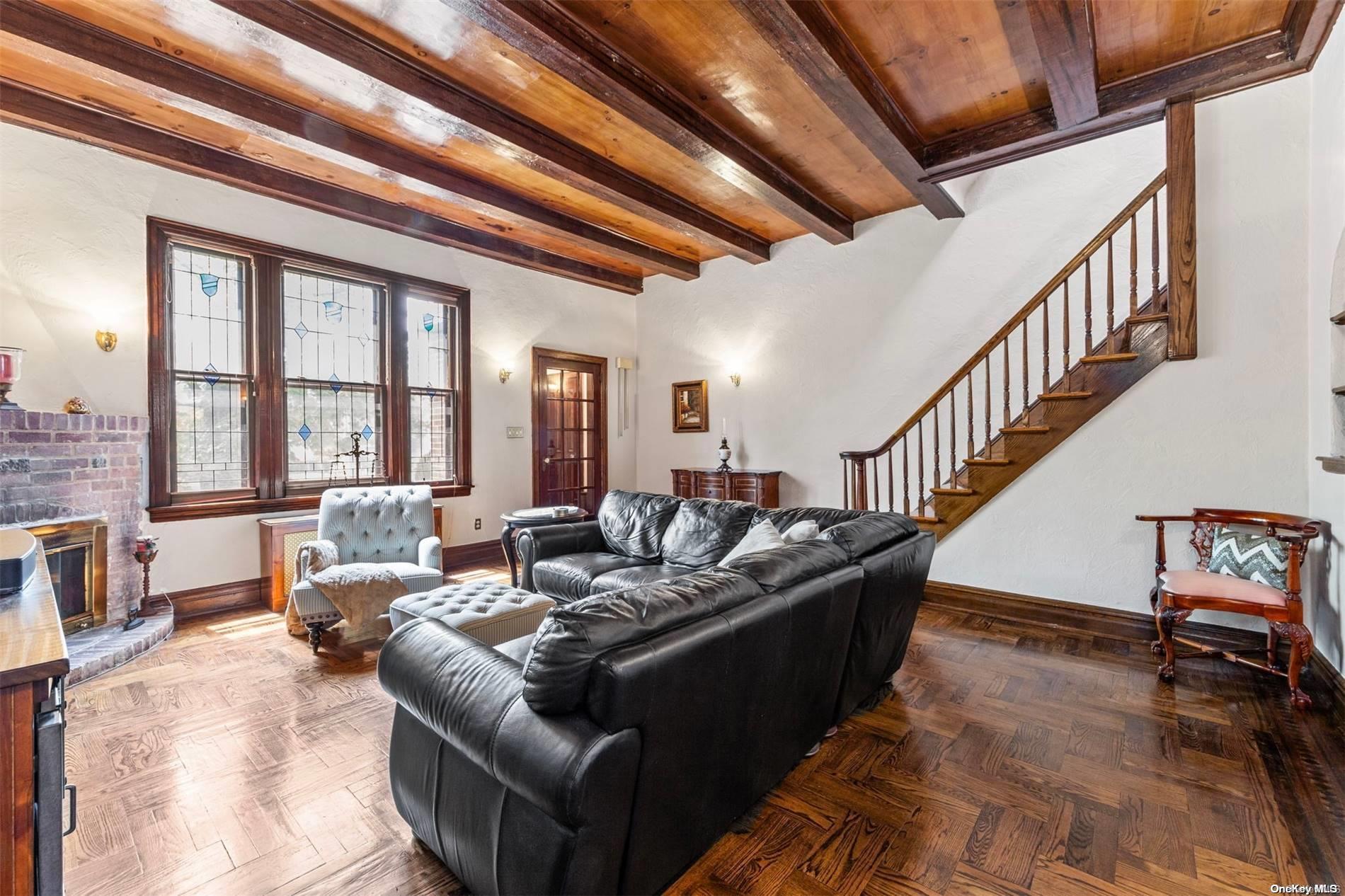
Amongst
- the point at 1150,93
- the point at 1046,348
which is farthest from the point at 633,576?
the point at 1150,93

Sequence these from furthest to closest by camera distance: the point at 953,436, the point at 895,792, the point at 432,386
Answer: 1. the point at 432,386
2. the point at 953,436
3. the point at 895,792

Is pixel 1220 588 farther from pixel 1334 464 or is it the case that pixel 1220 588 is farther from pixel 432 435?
pixel 432 435

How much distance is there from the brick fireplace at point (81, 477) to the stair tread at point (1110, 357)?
18.7ft

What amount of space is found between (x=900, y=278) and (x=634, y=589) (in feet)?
13.8

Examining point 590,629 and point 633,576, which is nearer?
point 590,629

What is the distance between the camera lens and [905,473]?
4.19 m

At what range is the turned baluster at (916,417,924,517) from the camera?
4.21 m

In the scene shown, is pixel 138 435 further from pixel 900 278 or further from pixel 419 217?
pixel 900 278

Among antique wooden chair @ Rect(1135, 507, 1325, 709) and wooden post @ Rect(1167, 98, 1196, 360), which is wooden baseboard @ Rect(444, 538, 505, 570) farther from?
wooden post @ Rect(1167, 98, 1196, 360)

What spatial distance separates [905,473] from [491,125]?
11.4 feet

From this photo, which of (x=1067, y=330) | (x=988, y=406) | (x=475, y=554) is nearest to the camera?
(x=1067, y=330)

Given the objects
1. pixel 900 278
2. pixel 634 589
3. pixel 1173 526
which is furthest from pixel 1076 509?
pixel 634 589

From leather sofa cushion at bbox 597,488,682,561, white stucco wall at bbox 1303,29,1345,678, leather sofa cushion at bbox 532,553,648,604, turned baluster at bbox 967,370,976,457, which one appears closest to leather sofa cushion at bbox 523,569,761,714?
leather sofa cushion at bbox 532,553,648,604

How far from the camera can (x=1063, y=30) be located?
248 centimetres
